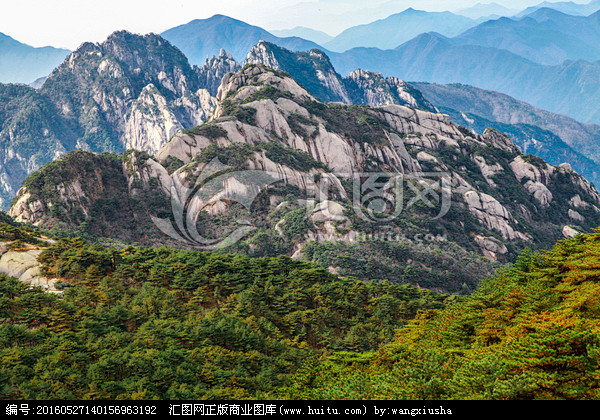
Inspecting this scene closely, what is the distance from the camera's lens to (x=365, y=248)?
7988 centimetres

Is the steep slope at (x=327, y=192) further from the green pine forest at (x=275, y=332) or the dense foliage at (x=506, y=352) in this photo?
the dense foliage at (x=506, y=352)

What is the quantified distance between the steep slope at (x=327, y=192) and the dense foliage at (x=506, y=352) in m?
41.1

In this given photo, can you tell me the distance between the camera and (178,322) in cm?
3638

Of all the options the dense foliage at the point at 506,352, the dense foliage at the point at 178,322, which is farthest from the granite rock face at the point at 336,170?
the dense foliage at the point at 506,352

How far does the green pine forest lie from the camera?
20109mm

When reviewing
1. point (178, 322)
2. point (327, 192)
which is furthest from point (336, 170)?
point (178, 322)

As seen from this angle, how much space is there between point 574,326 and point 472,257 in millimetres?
70136

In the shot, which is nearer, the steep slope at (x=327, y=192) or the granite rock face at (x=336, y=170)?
the steep slope at (x=327, y=192)

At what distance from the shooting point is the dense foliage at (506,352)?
1806cm

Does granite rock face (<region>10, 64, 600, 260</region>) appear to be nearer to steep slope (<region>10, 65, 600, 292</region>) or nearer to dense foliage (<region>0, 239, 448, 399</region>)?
steep slope (<region>10, 65, 600, 292</region>)

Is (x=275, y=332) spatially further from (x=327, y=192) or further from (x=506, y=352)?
(x=327, y=192)

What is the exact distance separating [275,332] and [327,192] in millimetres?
59232
